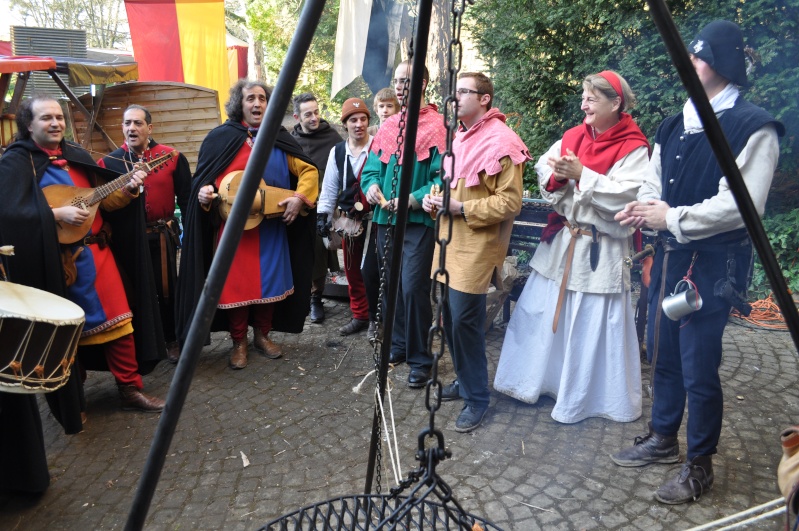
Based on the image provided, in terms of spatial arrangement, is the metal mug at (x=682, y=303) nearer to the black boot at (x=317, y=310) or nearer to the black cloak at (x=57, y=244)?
the black cloak at (x=57, y=244)

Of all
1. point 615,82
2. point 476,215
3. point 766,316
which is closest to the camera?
point 615,82

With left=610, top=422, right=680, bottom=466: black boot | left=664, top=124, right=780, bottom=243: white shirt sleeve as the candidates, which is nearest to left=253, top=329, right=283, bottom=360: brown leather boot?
left=610, top=422, right=680, bottom=466: black boot

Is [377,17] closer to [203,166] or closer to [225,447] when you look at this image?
[203,166]

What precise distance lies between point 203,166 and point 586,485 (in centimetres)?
333

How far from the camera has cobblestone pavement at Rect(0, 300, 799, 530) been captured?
2.84m

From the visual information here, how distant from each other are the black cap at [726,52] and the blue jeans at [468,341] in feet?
5.50

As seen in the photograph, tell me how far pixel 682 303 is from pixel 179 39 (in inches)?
410

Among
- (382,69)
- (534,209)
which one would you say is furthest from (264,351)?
(382,69)

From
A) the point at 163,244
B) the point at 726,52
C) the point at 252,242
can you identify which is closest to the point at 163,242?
the point at 163,244

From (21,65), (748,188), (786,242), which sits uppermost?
(21,65)

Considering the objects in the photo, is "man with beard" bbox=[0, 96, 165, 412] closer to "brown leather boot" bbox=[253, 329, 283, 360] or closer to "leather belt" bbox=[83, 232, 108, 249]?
"leather belt" bbox=[83, 232, 108, 249]

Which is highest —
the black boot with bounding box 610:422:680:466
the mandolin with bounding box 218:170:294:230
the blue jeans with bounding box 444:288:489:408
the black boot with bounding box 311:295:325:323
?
the mandolin with bounding box 218:170:294:230

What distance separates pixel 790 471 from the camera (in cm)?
152

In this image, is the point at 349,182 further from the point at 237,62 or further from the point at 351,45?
the point at 237,62
